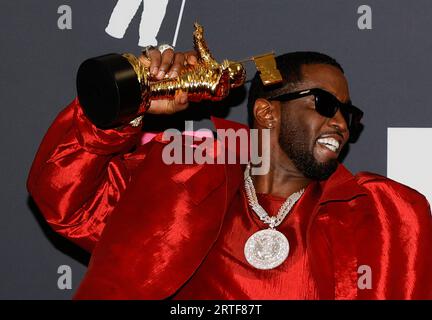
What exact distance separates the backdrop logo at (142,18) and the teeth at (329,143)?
553 mm

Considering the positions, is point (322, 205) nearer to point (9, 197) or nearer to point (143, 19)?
point (143, 19)

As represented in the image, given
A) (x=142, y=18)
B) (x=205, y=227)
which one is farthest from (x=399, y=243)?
(x=142, y=18)

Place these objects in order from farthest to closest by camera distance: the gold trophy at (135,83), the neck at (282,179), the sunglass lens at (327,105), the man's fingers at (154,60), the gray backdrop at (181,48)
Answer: the gray backdrop at (181,48), the neck at (282,179), the sunglass lens at (327,105), the man's fingers at (154,60), the gold trophy at (135,83)

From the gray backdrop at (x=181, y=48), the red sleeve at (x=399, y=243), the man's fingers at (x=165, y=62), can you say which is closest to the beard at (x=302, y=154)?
the red sleeve at (x=399, y=243)

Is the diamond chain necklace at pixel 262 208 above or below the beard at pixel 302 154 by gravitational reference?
below

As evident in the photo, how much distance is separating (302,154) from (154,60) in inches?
17.7

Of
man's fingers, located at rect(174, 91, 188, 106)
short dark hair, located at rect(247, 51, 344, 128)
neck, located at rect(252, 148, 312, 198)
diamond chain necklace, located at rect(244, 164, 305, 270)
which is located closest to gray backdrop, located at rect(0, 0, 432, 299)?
short dark hair, located at rect(247, 51, 344, 128)

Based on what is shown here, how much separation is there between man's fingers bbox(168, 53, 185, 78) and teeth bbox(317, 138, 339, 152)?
0.40 metres

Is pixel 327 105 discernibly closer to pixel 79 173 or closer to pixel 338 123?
pixel 338 123

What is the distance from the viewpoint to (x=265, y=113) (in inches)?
88.0

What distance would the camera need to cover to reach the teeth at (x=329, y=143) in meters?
2.12

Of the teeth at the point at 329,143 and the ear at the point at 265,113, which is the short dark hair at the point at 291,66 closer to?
the ear at the point at 265,113

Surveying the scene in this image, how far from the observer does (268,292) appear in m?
1.98
